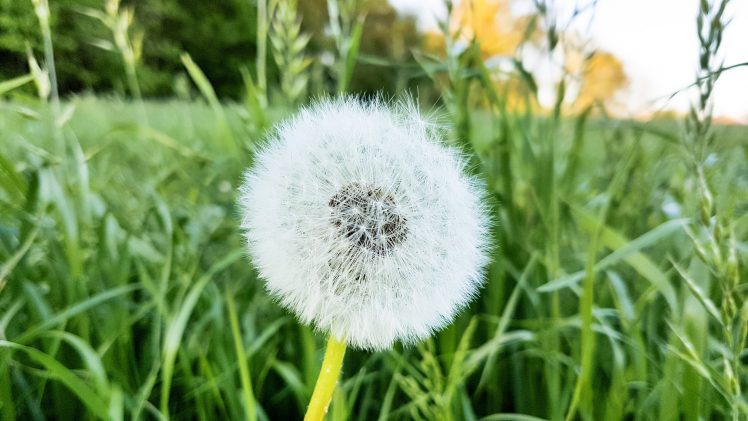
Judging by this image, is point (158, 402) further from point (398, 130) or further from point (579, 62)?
point (579, 62)

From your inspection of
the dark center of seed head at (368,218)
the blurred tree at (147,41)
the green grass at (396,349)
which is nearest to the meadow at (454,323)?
the green grass at (396,349)

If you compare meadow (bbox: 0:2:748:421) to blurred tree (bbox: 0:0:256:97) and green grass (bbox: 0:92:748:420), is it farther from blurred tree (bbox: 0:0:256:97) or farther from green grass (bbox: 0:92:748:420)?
blurred tree (bbox: 0:0:256:97)

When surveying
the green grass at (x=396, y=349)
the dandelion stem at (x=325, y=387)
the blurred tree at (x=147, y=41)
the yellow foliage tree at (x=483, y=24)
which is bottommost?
the dandelion stem at (x=325, y=387)

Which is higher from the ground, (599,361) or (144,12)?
(144,12)

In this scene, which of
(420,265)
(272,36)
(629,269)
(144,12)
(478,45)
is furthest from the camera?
(144,12)

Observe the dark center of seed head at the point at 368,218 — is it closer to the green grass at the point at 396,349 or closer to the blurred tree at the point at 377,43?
the green grass at the point at 396,349

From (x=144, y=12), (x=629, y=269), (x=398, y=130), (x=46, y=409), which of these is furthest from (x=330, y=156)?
(x=144, y=12)

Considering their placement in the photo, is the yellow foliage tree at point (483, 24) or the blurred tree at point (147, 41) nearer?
the yellow foliage tree at point (483, 24)

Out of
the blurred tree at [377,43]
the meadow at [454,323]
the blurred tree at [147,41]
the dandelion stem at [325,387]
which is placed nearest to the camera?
the dandelion stem at [325,387]
